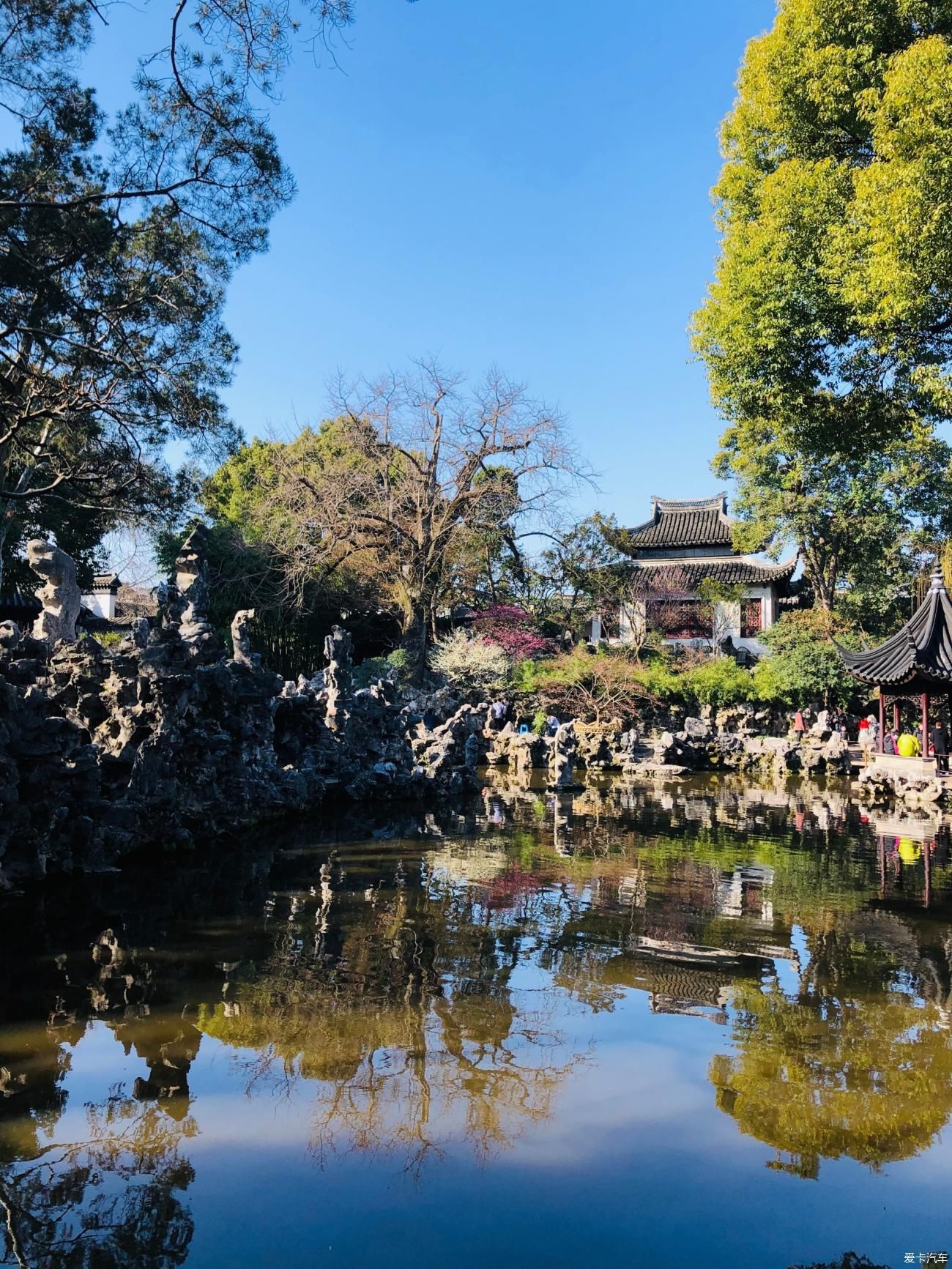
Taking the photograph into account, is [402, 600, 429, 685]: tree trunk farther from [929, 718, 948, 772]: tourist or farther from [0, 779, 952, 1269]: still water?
[0, 779, 952, 1269]: still water

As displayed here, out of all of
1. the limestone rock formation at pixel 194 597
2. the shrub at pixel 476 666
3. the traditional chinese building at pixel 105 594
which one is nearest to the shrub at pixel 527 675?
the shrub at pixel 476 666

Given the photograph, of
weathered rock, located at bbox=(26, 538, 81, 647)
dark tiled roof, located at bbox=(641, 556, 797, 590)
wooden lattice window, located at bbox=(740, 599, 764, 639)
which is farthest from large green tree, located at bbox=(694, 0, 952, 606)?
wooden lattice window, located at bbox=(740, 599, 764, 639)

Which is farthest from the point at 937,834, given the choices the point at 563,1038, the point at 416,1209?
the point at 416,1209

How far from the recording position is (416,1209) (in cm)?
277

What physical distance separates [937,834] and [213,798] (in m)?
Answer: 8.69

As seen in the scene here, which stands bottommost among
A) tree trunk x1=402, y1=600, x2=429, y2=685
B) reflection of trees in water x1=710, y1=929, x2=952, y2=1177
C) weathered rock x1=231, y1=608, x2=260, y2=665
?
reflection of trees in water x1=710, y1=929, x2=952, y2=1177

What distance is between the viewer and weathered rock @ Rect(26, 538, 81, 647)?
38.1 feet

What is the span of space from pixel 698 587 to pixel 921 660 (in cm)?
1344

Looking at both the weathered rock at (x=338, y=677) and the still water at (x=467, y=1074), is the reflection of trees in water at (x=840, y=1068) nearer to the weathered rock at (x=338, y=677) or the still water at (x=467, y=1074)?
the still water at (x=467, y=1074)

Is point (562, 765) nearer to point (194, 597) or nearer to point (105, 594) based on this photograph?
point (194, 597)

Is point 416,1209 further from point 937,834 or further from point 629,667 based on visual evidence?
point 629,667

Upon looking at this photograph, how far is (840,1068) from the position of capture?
376 cm

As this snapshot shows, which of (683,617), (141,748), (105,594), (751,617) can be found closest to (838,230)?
(141,748)

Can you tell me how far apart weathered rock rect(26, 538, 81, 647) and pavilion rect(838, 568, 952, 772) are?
13559 mm
